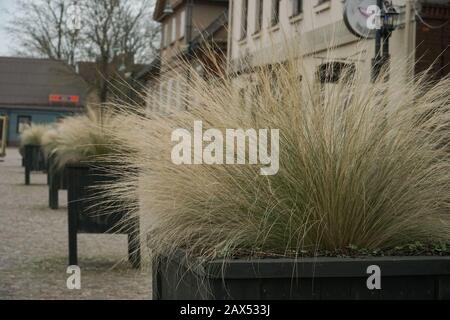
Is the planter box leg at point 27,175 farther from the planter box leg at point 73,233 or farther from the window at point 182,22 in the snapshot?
the window at point 182,22

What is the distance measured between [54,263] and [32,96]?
5367 centimetres

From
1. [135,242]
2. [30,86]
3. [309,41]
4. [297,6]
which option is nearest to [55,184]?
[297,6]

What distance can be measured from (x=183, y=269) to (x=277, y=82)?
98 cm

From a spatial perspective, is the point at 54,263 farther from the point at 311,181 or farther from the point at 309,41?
the point at 311,181

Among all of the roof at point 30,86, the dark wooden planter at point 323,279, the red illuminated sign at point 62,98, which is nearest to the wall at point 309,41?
the dark wooden planter at point 323,279

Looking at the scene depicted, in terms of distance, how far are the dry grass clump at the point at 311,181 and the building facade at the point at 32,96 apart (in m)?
54.3

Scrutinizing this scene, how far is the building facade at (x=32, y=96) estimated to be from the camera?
5731 centimetres

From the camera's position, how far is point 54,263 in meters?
7.14

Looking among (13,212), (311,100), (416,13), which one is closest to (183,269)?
(311,100)

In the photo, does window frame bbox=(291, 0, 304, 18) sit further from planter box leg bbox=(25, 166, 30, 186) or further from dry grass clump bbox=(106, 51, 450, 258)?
dry grass clump bbox=(106, 51, 450, 258)

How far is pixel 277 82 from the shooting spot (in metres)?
3.54

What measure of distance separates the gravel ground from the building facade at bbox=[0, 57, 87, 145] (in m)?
46.8

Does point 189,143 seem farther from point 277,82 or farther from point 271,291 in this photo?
point 271,291

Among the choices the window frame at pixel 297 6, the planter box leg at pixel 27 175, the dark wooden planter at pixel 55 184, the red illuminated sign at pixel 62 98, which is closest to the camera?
the dark wooden planter at pixel 55 184
